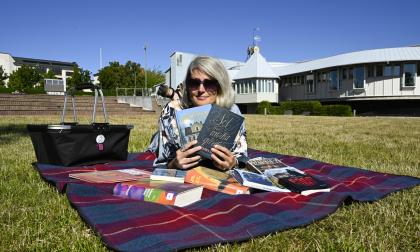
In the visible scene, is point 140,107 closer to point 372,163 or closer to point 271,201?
point 372,163

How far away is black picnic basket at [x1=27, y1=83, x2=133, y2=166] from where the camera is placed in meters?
4.03

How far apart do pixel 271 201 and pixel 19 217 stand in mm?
1707

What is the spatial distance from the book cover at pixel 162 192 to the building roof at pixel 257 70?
3339 cm

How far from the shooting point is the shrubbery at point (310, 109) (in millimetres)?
25969

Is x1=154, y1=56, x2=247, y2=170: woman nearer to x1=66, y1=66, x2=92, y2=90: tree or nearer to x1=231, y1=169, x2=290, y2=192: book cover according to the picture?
x1=231, y1=169, x2=290, y2=192: book cover

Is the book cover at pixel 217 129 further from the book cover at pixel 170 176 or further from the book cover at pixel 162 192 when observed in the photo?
→ the book cover at pixel 162 192

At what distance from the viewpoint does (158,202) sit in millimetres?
2529

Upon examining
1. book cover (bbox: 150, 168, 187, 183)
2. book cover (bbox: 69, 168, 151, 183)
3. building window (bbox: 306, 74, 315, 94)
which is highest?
building window (bbox: 306, 74, 315, 94)

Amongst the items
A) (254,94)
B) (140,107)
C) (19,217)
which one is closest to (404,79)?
(254,94)

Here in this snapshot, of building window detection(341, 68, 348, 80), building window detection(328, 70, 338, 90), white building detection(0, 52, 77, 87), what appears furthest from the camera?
white building detection(0, 52, 77, 87)

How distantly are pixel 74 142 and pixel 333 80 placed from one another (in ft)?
97.9

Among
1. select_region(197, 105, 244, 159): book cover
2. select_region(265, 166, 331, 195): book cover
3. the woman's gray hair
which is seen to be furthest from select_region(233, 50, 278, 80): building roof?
select_region(197, 105, 244, 159): book cover

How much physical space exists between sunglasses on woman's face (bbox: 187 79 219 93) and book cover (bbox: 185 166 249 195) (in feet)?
2.55

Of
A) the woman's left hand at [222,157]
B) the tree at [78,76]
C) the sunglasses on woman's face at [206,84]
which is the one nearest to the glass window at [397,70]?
the sunglasses on woman's face at [206,84]
